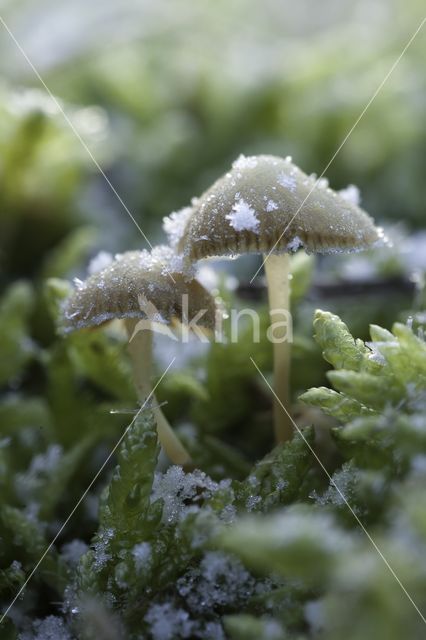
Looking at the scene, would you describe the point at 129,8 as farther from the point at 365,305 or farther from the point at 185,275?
the point at 185,275

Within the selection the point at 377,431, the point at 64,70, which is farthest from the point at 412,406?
the point at 64,70

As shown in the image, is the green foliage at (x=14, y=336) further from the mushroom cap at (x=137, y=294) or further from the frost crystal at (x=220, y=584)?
the frost crystal at (x=220, y=584)

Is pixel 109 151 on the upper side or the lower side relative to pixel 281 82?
lower

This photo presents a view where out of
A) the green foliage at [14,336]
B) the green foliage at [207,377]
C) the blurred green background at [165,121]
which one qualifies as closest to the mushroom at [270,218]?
the green foliage at [207,377]

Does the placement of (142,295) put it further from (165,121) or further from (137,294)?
(165,121)

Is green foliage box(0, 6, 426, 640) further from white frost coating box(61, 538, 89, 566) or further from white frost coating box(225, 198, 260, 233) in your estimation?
white frost coating box(225, 198, 260, 233)

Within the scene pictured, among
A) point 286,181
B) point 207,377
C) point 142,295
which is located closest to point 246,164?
point 286,181

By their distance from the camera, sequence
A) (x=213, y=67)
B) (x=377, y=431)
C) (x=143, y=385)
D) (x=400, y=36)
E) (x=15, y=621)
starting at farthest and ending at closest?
(x=400, y=36) < (x=213, y=67) < (x=143, y=385) < (x=15, y=621) < (x=377, y=431)
